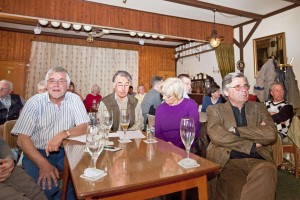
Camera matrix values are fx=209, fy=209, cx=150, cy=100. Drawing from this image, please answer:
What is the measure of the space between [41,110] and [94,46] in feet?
18.8

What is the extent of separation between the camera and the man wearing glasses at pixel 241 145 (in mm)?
1436

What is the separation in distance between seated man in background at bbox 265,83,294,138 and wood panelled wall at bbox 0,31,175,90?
17.0ft

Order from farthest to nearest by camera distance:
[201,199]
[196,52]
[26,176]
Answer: [196,52], [26,176], [201,199]

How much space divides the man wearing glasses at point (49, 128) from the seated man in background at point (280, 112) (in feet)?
8.68

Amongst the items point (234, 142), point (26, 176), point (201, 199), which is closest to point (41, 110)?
point (26, 176)

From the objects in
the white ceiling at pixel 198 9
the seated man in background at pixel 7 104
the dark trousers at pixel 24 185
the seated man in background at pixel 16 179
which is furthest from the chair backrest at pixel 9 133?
the white ceiling at pixel 198 9

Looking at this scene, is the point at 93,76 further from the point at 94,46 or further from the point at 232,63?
the point at 232,63

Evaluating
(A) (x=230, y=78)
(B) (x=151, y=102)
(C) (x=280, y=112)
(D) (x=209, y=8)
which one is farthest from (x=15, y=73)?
(C) (x=280, y=112)

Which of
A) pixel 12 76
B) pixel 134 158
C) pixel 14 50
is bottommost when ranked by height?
pixel 134 158

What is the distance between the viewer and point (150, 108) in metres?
3.49

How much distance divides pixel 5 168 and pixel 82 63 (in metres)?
5.91

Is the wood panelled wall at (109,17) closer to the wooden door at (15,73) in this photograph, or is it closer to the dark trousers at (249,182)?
the wooden door at (15,73)

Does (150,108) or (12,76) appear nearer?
(150,108)

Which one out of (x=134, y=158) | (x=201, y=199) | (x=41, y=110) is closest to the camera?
(x=201, y=199)
